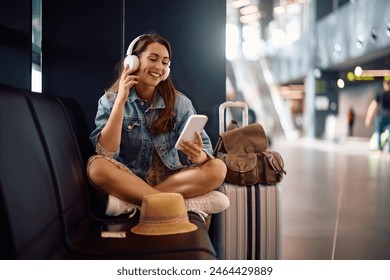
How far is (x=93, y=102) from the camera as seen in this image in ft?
9.04

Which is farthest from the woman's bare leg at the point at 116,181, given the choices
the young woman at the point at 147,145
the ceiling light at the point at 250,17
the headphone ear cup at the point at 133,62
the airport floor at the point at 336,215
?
the ceiling light at the point at 250,17

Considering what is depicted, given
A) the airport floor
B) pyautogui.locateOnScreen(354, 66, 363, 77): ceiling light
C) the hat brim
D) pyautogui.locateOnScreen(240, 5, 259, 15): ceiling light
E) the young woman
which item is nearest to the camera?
the hat brim

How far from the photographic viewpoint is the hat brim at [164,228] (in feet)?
6.39

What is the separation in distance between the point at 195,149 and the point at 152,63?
0.45m

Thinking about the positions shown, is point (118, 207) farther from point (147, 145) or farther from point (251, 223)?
point (251, 223)

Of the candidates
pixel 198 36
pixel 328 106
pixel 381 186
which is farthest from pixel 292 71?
pixel 198 36

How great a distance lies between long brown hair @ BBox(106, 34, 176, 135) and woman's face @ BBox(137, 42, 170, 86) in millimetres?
26

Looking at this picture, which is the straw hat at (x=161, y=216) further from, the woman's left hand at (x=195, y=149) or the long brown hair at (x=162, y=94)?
the long brown hair at (x=162, y=94)

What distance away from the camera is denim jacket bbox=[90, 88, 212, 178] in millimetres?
2348

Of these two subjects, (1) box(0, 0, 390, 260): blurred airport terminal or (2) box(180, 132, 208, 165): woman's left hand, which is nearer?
(2) box(180, 132, 208, 165): woman's left hand

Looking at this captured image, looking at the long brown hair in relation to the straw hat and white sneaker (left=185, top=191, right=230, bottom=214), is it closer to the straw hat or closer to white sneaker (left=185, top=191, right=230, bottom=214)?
white sneaker (left=185, top=191, right=230, bottom=214)

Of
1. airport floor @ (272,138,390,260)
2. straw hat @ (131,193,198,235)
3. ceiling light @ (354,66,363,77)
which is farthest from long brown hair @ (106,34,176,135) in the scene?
ceiling light @ (354,66,363,77)

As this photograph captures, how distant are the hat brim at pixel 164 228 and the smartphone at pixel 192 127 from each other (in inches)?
13.9
